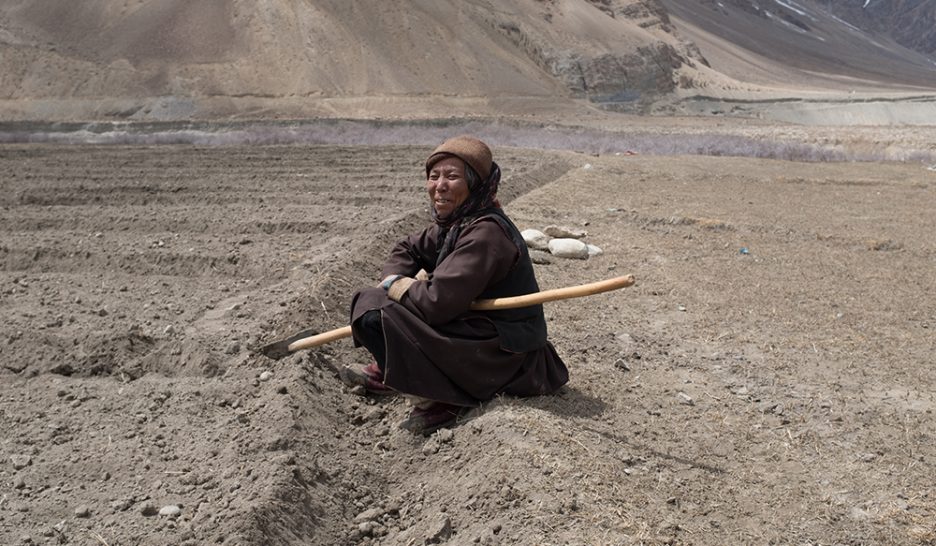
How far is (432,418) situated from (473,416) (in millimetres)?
192

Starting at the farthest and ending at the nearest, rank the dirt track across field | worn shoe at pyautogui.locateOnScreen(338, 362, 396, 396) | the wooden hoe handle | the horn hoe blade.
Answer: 1. the horn hoe blade
2. worn shoe at pyautogui.locateOnScreen(338, 362, 396, 396)
3. the wooden hoe handle
4. the dirt track across field

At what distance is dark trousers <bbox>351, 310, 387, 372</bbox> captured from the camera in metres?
3.93

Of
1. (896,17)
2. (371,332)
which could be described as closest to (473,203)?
(371,332)

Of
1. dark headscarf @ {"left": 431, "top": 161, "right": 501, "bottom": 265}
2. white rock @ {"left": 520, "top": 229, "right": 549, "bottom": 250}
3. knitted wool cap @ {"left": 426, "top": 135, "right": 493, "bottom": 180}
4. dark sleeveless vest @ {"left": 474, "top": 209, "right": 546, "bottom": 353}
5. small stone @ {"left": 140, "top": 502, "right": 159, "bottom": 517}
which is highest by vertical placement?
knitted wool cap @ {"left": 426, "top": 135, "right": 493, "bottom": 180}

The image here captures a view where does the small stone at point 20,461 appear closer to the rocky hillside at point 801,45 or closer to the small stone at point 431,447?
the small stone at point 431,447

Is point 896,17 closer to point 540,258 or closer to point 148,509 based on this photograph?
point 540,258

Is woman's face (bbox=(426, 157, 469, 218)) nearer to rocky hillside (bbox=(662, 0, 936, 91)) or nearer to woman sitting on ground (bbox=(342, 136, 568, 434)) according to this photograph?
woman sitting on ground (bbox=(342, 136, 568, 434))

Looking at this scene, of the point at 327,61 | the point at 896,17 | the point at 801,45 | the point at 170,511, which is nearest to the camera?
the point at 170,511

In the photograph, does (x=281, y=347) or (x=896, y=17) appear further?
(x=896, y=17)

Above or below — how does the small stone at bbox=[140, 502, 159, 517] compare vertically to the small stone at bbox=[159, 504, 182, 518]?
below

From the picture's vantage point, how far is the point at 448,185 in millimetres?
4008

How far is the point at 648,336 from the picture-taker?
566 cm

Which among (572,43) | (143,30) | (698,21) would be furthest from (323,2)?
(698,21)

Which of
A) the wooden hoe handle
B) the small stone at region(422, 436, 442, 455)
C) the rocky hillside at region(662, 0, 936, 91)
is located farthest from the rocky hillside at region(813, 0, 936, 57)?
the small stone at region(422, 436, 442, 455)
